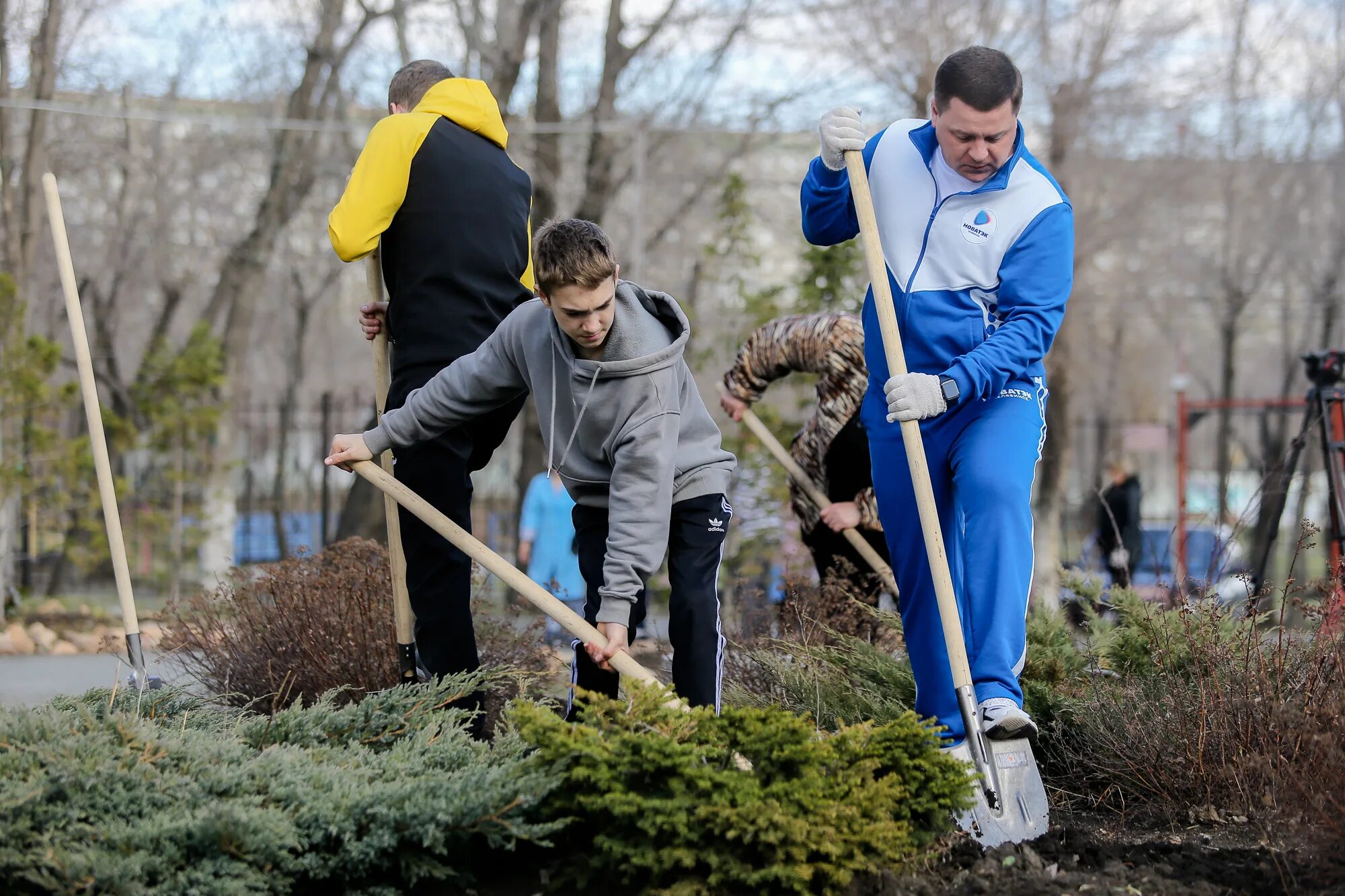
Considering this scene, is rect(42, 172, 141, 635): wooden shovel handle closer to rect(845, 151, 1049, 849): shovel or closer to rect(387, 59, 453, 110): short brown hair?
rect(387, 59, 453, 110): short brown hair

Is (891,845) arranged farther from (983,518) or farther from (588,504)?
(588,504)

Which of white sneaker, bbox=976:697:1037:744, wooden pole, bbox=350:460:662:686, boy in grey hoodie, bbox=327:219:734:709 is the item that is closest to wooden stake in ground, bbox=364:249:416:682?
wooden pole, bbox=350:460:662:686

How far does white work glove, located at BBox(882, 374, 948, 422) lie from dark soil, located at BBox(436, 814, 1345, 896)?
1070mm

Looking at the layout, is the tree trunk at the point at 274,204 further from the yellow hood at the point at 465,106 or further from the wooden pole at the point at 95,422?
the yellow hood at the point at 465,106

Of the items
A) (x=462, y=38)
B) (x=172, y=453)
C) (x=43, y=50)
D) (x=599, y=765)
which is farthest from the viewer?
(x=462, y=38)

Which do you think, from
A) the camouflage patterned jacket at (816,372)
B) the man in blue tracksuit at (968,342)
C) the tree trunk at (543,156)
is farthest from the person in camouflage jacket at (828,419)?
the tree trunk at (543,156)

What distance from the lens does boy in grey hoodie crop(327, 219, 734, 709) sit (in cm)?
341

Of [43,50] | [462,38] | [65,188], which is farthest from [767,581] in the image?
[65,188]

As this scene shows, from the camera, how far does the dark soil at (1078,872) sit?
2.79 metres

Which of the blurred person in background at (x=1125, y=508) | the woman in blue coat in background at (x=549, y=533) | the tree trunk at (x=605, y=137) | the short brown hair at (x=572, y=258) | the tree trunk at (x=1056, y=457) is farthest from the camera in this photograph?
the tree trunk at (x=605, y=137)

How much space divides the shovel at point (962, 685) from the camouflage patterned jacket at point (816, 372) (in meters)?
1.59

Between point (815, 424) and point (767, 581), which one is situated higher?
point (815, 424)

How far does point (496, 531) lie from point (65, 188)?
721cm

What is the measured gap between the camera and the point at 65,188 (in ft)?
57.3
